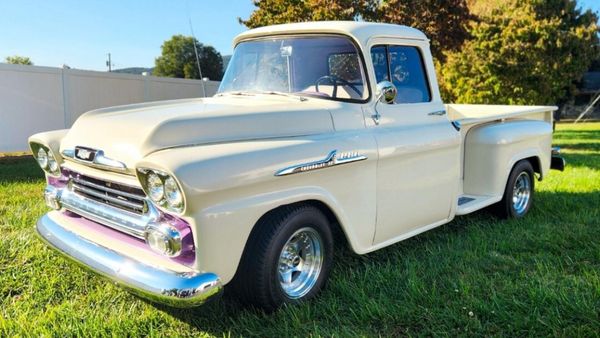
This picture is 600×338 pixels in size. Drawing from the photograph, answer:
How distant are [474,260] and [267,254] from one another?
1.93 metres

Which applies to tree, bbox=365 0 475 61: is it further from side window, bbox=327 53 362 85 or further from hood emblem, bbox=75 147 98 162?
hood emblem, bbox=75 147 98 162

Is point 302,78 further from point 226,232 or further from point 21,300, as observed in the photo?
point 21,300

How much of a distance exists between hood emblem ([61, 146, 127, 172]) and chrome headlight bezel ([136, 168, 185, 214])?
0.25 m

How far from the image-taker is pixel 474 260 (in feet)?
13.2

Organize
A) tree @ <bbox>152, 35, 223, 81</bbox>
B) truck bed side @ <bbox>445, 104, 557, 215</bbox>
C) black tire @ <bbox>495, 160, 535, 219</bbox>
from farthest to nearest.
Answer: tree @ <bbox>152, 35, 223, 81</bbox>, black tire @ <bbox>495, 160, 535, 219</bbox>, truck bed side @ <bbox>445, 104, 557, 215</bbox>

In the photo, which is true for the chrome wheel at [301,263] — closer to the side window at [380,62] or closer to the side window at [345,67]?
the side window at [345,67]

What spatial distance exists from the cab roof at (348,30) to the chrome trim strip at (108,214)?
1.86 m

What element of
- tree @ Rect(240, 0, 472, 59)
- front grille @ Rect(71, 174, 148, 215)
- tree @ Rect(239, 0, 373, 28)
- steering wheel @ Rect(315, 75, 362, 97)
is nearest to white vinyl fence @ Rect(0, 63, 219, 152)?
tree @ Rect(239, 0, 373, 28)

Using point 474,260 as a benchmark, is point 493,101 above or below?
above

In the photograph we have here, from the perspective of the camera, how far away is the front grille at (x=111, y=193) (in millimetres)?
2838

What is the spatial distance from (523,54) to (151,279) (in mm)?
15722

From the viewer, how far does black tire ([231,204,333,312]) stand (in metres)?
2.89

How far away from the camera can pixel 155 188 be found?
2.66m

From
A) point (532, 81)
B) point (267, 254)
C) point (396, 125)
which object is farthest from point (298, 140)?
point (532, 81)
